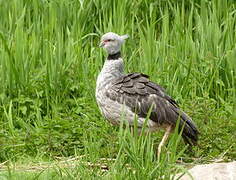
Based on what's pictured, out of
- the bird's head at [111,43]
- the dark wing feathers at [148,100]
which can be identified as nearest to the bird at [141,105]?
the dark wing feathers at [148,100]

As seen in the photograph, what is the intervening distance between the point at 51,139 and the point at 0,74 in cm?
131

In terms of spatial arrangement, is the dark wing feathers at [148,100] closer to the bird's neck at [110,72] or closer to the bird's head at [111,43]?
the bird's neck at [110,72]

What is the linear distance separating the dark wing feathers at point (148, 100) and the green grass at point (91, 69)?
24 centimetres

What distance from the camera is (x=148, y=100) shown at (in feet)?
23.0

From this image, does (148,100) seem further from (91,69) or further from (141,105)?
(91,69)

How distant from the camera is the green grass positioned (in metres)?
7.20

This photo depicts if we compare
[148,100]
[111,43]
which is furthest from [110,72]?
[148,100]

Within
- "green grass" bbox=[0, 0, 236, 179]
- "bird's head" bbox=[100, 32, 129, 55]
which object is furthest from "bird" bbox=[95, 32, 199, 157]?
"bird's head" bbox=[100, 32, 129, 55]

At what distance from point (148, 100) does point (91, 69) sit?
1647 millimetres

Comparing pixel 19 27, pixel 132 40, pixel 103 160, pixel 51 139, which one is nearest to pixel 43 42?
pixel 19 27

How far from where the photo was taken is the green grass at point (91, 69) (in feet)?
23.6

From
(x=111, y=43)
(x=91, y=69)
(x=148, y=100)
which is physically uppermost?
(x=111, y=43)

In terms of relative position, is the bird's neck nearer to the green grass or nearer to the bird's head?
the bird's head

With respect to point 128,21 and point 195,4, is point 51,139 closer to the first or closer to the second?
point 128,21
